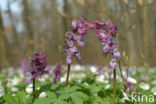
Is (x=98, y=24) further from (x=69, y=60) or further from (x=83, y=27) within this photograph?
(x=69, y=60)

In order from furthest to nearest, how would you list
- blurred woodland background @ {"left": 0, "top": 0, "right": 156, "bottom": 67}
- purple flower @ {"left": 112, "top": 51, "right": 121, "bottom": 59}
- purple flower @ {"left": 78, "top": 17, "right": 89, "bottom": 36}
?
blurred woodland background @ {"left": 0, "top": 0, "right": 156, "bottom": 67}, purple flower @ {"left": 78, "top": 17, "right": 89, "bottom": 36}, purple flower @ {"left": 112, "top": 51, "right": 121, "bottom": 59}

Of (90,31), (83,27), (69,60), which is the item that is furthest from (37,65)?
(90,31)

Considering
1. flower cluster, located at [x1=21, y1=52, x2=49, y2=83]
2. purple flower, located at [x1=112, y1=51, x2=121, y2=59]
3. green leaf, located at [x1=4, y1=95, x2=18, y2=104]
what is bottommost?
green leaf, located at [x1=4, y1=95, x2=18, y2=104]

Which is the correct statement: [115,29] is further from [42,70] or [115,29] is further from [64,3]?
[64,3]

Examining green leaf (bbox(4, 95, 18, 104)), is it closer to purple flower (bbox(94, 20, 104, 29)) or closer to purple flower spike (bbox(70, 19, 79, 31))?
purple flower spike (bbox(70, 19, 79, 31))

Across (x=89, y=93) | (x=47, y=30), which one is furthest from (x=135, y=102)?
(x=47, y=30)

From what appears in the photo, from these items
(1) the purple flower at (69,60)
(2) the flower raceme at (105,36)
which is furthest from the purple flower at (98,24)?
(1) the purple flower at (69,60)

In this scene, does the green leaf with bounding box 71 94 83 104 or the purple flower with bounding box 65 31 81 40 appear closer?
the green leaf with bounding box 71 94 83 104

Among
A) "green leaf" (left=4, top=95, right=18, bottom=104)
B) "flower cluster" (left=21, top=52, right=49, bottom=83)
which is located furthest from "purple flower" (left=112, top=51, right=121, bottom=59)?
"green leaf" (left=4, top=95, right=18, bottom=104)

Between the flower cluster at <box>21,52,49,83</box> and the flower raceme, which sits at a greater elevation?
the flower raceme

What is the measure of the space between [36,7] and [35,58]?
41.0 m

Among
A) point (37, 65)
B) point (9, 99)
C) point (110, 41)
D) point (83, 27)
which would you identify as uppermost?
point (83, 27)

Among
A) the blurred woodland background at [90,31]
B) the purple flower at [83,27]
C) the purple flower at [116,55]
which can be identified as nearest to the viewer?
the purple flower at [116,55]

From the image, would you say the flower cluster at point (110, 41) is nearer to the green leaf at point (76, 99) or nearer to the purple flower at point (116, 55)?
the purple flower at point (116, 55)
